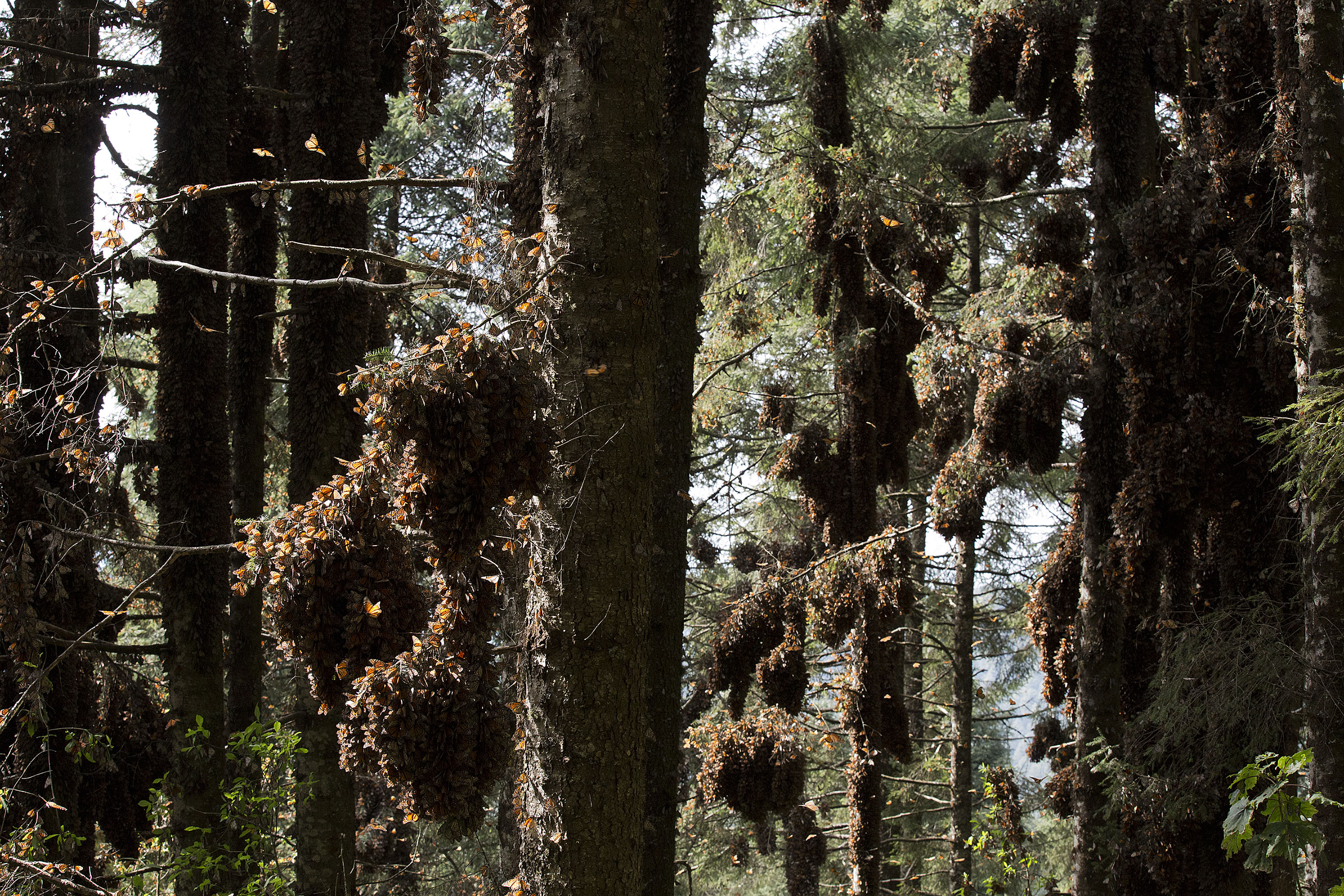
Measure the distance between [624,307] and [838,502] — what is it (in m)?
6.81

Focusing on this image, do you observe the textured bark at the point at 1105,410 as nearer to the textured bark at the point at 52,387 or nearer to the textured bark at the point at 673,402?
the textured bark at the point at 673,402

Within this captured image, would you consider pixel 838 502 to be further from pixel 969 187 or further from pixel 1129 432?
pixel 969 187

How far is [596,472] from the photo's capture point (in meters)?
3.56

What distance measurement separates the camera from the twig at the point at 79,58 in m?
6.36

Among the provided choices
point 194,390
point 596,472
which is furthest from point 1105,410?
Answer: point 194,390

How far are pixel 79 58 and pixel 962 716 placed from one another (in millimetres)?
12661

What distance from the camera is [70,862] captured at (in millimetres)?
5633

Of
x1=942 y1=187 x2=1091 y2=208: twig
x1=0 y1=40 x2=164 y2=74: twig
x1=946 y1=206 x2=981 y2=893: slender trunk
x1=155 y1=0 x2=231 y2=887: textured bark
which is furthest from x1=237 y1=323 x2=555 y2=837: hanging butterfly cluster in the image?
x1=946 y1=206 x2=981 y2=893: slender trunk

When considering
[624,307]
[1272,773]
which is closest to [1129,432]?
[1272,773]

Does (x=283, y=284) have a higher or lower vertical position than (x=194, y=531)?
higher

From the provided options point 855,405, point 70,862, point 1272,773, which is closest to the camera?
point 70,862

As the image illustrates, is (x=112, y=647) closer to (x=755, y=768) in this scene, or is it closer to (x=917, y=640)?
(x=755, y=768)

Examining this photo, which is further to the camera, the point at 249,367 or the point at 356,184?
the point at 249,367

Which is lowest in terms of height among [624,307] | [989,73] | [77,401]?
[77,401]
